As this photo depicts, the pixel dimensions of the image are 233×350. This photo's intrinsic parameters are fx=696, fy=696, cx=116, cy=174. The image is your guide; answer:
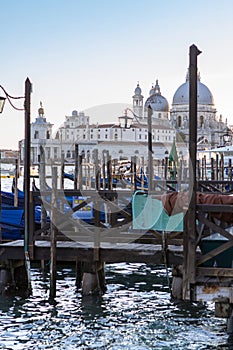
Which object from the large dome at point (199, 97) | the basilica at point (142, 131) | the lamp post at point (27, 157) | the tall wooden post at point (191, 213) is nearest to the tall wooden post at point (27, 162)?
the lamp post at point (27, 157)

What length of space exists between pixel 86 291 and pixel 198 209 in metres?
2.36

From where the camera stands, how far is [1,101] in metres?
6.48

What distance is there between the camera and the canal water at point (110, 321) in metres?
5.73

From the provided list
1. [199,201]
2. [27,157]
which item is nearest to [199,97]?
[27,157]

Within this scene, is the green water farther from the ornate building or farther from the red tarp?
the ornate building

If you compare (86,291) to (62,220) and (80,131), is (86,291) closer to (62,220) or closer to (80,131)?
(62,220)

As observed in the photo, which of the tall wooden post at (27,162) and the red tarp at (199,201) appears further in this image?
the tall wooden post at (27,162)

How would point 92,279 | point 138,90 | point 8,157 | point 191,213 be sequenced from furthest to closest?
point 138,90, point 8,157, point 92,279, point 191,213

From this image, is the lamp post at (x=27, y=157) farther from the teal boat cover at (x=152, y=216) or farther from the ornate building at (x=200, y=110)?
the ornate building at (x=200, y=110)

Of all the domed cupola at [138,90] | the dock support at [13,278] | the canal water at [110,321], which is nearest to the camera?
the canal water at [110,321]

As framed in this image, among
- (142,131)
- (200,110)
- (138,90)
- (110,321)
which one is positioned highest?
(138,90)

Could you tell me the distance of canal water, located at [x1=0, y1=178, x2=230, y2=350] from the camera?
5.73 m

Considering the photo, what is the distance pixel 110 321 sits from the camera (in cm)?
641

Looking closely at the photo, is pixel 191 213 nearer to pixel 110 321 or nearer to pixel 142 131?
pixel 110 321
